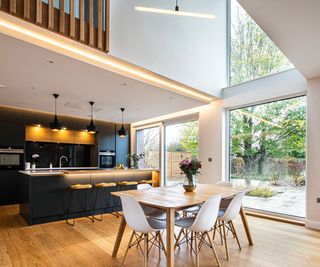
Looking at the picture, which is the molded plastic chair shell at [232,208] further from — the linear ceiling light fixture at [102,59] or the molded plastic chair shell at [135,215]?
the linear ceiling light fixture at [102,59]

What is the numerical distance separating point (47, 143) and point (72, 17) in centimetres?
509

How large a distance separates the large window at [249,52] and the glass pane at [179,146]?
5.68 feet

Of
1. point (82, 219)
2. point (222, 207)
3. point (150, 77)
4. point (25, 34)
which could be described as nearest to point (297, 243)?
point (222, 207)

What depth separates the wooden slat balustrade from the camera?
233cm

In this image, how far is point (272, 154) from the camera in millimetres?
4656

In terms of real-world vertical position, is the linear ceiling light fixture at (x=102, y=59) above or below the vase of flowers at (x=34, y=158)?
above

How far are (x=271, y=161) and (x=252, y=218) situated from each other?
3.95ft

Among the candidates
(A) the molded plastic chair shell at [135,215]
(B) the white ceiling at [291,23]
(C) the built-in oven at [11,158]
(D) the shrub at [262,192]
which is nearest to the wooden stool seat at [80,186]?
(A) the molded plastic chair shell at [135,215]

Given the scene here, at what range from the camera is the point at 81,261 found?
8.88ft

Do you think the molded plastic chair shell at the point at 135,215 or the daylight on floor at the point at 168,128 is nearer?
the molded plastic chair shell at the point at 135,215

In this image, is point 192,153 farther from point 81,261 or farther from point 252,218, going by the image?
point 81,261

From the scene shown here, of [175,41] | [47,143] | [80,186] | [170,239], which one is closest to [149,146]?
[47,143]

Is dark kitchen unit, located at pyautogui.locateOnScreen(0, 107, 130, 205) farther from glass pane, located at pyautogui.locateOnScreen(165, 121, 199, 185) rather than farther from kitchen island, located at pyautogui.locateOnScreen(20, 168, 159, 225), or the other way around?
glass pane, located at pyautogui.locateOnScreen(165, 121, 199, 185)

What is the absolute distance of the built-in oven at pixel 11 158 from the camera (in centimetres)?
572
